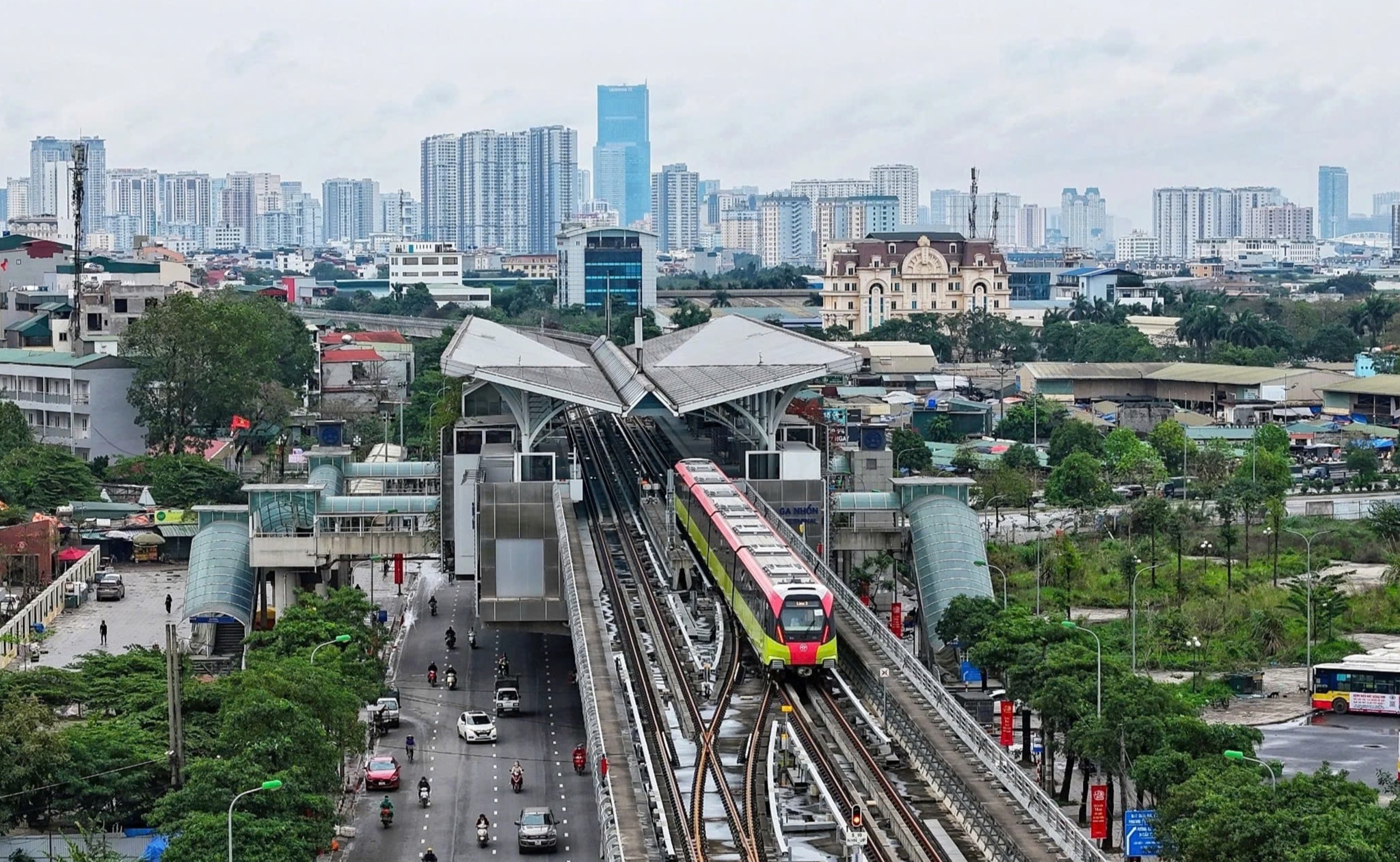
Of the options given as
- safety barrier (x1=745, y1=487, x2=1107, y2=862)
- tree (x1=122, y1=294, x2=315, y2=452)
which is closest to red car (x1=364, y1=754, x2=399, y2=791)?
safety barrier (x1=745, y1=487, x2=1107, y2=862)

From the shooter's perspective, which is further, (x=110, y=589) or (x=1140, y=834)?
(x=110, y=589)

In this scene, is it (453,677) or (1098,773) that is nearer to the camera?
(1098,773)

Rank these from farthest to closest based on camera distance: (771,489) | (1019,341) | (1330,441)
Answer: (1019,341), (1330,441), (771,489)

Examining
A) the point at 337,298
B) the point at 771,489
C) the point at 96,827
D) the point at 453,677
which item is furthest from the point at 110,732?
the point at 337,298

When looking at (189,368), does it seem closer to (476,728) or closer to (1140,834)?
(476,728)

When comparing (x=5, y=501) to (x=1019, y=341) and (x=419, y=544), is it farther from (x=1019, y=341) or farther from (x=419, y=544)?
(x=1019, y=341)

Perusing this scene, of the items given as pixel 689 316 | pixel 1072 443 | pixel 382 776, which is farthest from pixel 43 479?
pixel 689 316
